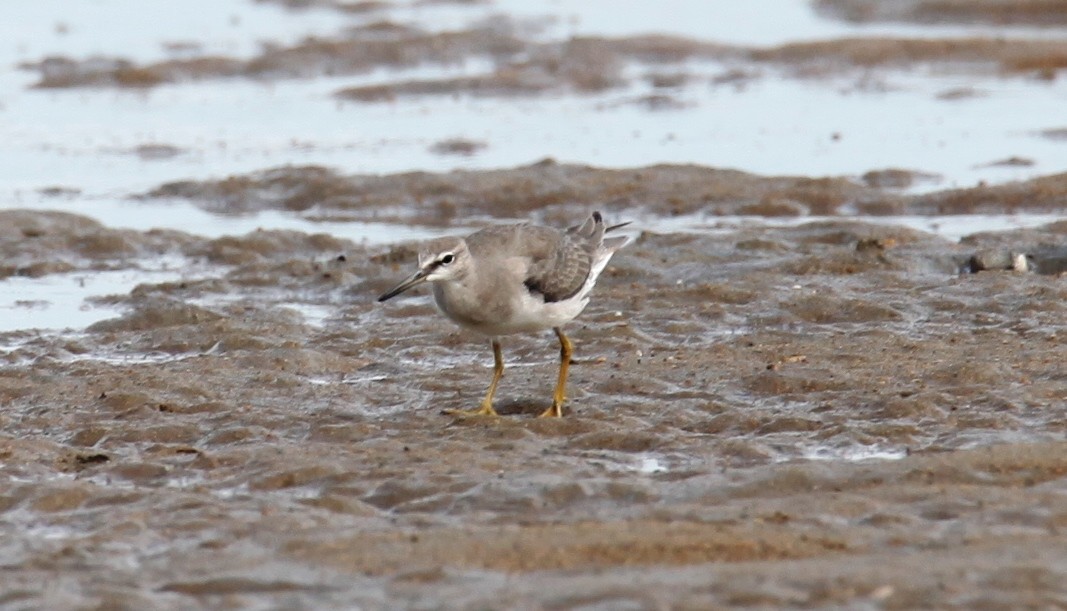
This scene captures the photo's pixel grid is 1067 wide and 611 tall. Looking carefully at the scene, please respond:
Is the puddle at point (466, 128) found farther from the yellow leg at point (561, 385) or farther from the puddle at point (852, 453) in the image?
the puddle at point (852, 453)

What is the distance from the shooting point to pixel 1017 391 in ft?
28.2

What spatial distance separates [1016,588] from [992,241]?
7211mm

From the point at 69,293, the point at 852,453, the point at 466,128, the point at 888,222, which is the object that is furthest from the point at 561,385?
the point at 466,128

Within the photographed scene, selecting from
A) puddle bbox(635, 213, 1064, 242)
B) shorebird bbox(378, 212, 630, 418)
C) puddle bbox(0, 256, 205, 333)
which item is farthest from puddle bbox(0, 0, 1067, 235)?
shorebird bbox(378, 212, 630, 418)

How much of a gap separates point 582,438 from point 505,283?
98cm

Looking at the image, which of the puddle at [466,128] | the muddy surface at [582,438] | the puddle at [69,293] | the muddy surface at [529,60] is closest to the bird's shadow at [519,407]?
the muddy surface at [582,438]

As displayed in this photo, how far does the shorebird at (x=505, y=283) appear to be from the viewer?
8578 millimetres

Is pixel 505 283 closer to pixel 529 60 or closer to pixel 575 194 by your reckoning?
pixel 575 194

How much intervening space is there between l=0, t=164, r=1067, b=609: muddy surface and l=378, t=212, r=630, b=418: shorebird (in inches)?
17.2

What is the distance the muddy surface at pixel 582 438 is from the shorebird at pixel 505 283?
437mm

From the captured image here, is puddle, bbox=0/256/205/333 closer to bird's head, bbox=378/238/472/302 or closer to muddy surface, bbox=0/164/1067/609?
muddy surface, bbox=0/164/1067/609

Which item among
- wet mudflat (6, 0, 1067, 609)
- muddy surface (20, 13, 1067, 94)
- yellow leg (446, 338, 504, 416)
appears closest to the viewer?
wet mudflat (6, 0, 1067, 609)

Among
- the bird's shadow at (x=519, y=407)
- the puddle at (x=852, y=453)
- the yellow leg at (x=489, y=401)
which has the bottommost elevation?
the puddle at (x=852, y=453)

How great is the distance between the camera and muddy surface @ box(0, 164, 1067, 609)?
6.20 m
